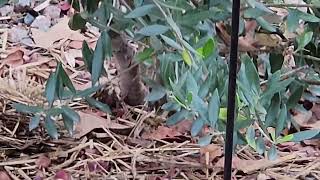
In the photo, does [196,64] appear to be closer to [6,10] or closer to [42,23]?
[42,23]

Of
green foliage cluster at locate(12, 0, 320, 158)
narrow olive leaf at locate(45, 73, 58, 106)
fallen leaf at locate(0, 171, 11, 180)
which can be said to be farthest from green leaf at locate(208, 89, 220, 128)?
fallen leaf at locate(0, 171, 11, 180)

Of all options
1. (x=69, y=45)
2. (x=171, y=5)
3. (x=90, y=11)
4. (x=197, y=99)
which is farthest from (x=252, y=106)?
(x=69, y=45)

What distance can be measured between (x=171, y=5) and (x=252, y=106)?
0.69 feet

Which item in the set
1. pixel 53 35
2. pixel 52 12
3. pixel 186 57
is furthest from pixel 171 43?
pixel 52 12

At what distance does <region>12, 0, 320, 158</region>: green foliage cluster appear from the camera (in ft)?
4.10

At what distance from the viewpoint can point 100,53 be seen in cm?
141

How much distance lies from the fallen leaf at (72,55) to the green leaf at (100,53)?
66 centimetres

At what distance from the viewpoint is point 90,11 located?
1.42 m

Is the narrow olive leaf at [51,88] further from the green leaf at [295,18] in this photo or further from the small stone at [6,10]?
the small stone at [6,10]

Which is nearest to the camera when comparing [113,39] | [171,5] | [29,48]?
[171,5]

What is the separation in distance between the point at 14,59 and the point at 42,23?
0.24 metres

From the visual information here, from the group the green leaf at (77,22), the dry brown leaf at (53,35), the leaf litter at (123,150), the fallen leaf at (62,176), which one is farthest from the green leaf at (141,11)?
the dry brown leaf at (53,35)

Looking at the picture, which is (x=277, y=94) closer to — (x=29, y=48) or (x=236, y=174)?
(x=236, y=174)

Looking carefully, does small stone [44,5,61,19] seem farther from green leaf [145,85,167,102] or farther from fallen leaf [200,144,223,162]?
green leaf [145,85,167,102]
